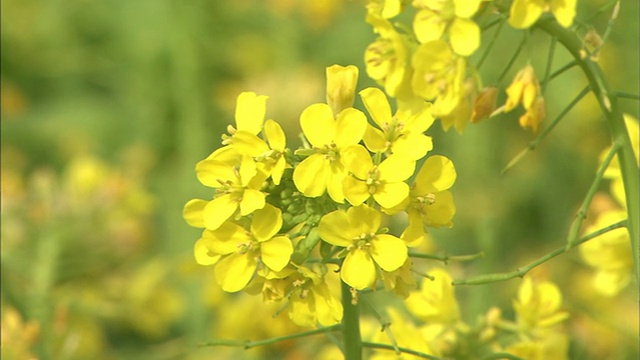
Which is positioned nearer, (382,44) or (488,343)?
(382,44)

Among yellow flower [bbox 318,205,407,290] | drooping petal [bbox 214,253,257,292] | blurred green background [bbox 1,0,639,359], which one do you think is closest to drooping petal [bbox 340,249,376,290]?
yellow flower [bbox 318,205,407,290]

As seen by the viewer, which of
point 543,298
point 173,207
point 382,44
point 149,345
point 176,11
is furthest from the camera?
point 176,11

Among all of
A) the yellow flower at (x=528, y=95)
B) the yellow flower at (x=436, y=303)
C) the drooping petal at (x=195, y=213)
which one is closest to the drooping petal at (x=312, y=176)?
the drooping petal at (x=195, y=213)

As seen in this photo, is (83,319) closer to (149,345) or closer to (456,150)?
(149,345)

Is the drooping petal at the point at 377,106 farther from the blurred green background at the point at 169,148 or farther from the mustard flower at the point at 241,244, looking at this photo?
the blurred green background at the point at 169,148

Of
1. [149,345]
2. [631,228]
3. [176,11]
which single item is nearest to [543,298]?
[631,228]

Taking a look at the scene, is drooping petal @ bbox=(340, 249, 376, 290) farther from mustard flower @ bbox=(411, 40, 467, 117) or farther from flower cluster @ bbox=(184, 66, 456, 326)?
mustard flower @ bbox=(411, 40, 467, 117)
